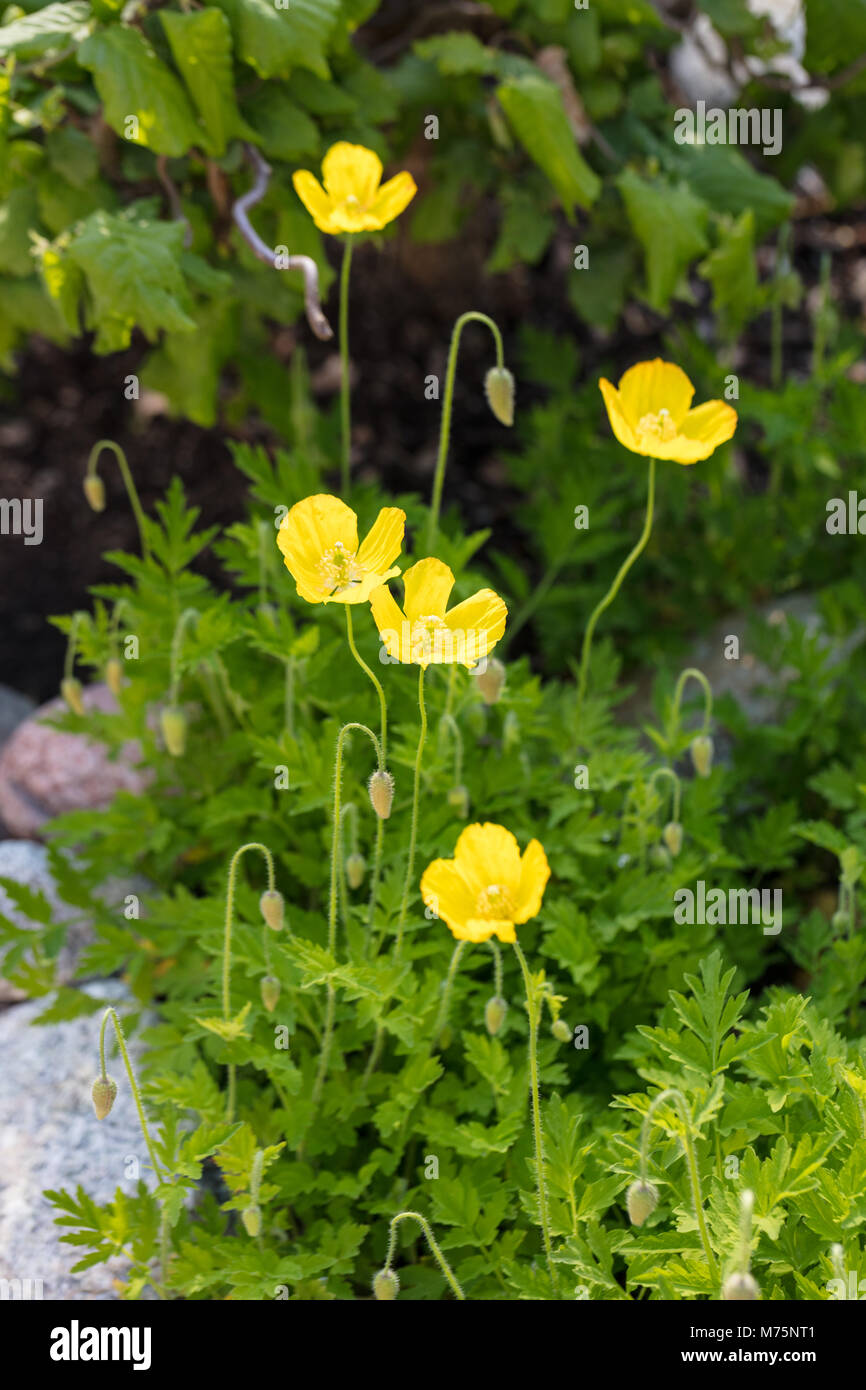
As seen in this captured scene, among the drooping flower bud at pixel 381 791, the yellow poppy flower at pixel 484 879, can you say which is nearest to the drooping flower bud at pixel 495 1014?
the yellow poppy flower at pixel 484 879

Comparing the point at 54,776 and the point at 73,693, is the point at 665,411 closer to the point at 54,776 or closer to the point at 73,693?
the point at 73,693

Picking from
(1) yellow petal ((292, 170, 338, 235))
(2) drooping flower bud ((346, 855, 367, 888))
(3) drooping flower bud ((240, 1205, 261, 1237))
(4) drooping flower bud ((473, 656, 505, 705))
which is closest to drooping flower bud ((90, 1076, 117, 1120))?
(3) drooping flower bud ((240, 1205, 261, 1237))

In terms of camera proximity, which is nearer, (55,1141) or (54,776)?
(55,1141)

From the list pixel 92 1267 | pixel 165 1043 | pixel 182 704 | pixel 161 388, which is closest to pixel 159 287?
pixel 161 388

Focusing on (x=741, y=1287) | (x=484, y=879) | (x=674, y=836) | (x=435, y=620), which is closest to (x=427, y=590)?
(x=435, y=620)

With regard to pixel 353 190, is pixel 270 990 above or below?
below

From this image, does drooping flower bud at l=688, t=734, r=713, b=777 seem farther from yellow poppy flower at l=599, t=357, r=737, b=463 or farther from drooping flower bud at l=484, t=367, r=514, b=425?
drooping flower bud at l=484, t=367, r=514, b=425

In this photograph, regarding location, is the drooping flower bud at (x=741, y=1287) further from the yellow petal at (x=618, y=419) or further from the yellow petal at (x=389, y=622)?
the yellow petal at (x=618, y=419)
